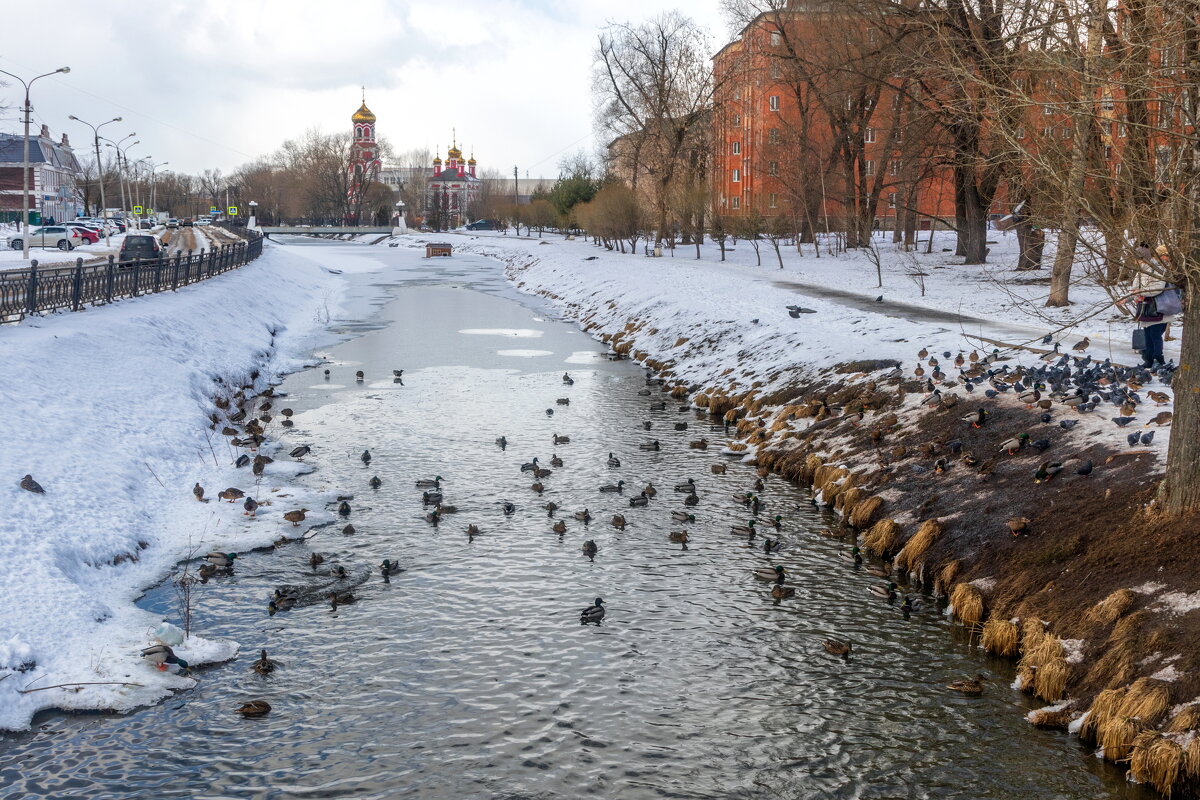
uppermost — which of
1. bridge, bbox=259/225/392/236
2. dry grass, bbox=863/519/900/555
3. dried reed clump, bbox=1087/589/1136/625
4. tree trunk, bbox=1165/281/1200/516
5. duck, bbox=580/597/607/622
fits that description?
bridge, bbox=259/225/392/236

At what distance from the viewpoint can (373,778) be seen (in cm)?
779

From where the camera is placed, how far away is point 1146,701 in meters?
7.90

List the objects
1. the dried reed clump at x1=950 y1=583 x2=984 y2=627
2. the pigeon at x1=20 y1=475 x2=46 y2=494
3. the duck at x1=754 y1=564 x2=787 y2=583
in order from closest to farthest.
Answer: the dried reed clump at x1=950 y1=583 x2=984 y2=627 → the duck at x1=754 y1=564 x2=787 y2=583 → the pigeon at x1=20 y1=475 x2=46 y2=494

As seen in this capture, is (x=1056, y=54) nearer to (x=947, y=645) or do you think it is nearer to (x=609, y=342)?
(x=947, y=645)

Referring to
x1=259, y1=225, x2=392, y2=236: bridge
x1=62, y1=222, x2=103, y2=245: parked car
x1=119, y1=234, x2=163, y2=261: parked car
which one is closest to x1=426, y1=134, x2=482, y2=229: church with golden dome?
x1=259, y1=225, x2=392, y2=236: bridge

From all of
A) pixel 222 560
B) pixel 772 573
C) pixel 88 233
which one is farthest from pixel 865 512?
pixel 88 233

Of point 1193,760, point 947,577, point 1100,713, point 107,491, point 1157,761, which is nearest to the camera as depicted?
point 1193,760

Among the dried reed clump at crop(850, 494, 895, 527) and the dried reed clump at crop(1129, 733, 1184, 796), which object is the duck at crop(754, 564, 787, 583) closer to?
the dried reed clump at crop(850, 494, 895, 527)

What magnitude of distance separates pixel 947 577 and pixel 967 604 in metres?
0.79

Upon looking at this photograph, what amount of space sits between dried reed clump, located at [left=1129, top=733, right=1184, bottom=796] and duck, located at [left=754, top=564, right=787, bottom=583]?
452cm

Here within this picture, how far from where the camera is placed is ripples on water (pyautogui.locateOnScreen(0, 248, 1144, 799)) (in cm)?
784

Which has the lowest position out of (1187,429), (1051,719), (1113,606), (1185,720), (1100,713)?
(1051,719)

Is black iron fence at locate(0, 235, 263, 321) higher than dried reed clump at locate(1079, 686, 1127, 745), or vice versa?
black iron fence at locate(0, 235, 263, 321)

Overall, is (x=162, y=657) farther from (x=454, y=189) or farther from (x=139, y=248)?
(x=454, y=189)
